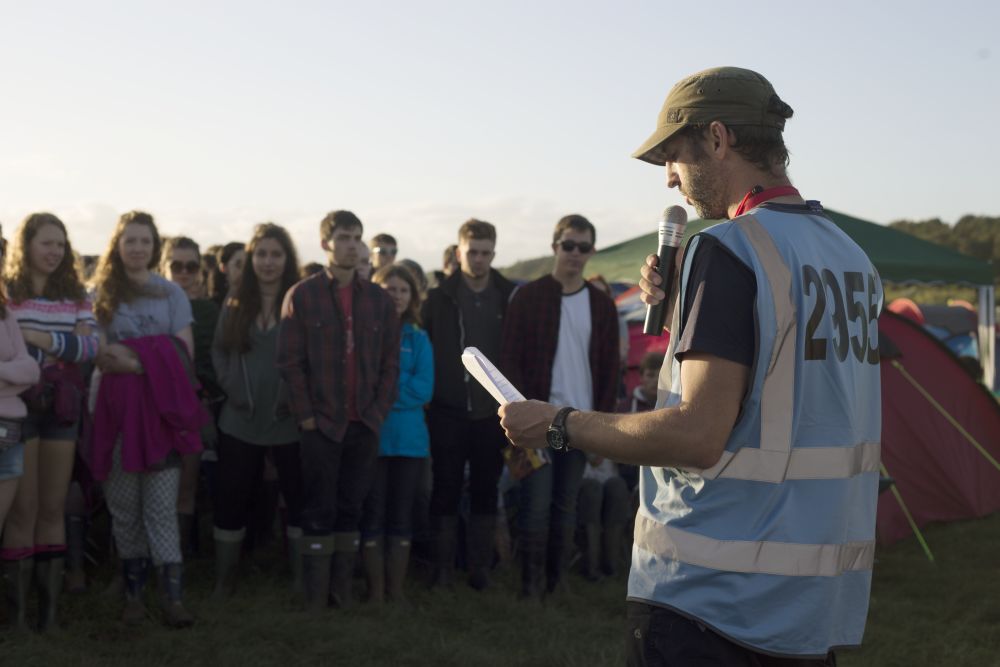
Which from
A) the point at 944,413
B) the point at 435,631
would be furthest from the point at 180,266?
the point at 944,413

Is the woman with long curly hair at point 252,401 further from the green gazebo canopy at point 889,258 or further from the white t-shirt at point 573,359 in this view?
the green gazebo canopy at point 889,258

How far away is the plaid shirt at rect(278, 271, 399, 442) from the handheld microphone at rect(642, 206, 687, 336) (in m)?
3.20

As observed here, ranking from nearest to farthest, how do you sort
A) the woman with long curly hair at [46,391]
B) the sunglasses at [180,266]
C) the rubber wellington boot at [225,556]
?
1. the woman with long curly hair at [46,391]
2. the rubber wellington boot at [225,556]
3. the sunglasses at [180,266]

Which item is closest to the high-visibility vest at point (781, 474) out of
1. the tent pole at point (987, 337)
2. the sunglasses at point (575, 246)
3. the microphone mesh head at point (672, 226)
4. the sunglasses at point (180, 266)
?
the microphone mesh head at point (672, 226)

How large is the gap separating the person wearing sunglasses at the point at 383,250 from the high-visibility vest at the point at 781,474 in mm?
5766

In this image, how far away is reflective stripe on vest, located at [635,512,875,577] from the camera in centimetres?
203

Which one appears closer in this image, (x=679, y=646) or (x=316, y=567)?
(x=679, y=646)

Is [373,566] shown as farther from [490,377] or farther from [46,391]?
[490,377]

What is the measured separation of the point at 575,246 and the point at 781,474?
4224 mm

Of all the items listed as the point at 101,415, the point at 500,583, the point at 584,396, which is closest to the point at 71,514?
the point at 101,415

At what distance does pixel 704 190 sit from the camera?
218 centimetres

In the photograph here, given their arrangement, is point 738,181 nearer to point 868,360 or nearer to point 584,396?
point 868,360

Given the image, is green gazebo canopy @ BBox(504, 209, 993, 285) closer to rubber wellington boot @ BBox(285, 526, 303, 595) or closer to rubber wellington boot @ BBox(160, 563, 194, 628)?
rubber wellington boot @ BBox(285, 526, 303, 595)

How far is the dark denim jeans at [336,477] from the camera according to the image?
551 cm
